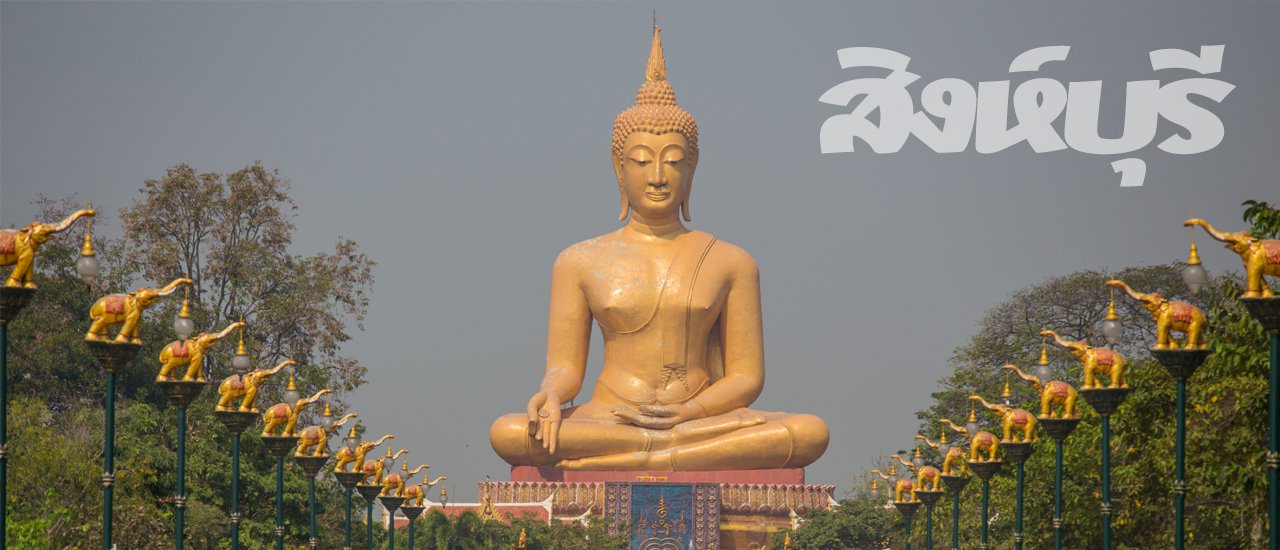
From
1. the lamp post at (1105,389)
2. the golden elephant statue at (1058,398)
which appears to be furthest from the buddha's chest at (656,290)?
the lamp post at (1105,389)

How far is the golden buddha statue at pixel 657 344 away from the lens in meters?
35.5

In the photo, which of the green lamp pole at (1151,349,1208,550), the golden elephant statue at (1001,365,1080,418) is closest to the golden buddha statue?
the golden elephant statue at (1001,365,1080,418)

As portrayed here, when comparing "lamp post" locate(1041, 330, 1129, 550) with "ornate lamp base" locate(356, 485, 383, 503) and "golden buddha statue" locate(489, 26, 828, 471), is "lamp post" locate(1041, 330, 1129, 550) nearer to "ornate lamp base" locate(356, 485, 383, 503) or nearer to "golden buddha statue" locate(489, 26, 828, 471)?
"ornate lamp base" locate(356, 485, 383, 503)

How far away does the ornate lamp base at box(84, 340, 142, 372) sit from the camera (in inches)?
704

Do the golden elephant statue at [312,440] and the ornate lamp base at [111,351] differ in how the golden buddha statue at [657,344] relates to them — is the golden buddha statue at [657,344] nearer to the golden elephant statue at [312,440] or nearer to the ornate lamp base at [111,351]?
the golden elephant statue at [312,440]

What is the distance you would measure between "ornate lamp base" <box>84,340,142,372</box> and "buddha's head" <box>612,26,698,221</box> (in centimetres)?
1895

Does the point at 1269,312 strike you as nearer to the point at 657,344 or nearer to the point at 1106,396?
the point at 1106,396

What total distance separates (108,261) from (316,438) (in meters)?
17.0

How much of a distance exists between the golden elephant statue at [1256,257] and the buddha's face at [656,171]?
20235 millimetres

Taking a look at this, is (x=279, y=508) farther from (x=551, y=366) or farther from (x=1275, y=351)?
(x=551, y=366)

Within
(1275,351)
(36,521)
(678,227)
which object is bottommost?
(36,521)

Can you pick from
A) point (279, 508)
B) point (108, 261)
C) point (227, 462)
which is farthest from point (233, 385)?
point (108, 261)

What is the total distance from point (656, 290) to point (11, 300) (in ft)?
68.7

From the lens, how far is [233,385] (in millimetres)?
21641
